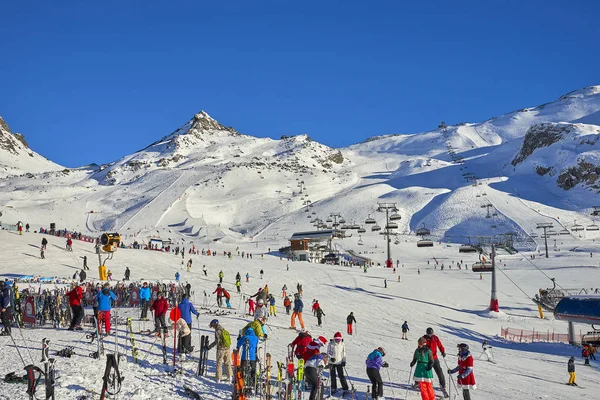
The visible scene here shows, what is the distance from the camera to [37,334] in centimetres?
1349

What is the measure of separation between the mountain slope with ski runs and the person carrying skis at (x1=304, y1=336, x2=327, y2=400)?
1.11 m

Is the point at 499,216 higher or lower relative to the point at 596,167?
lower

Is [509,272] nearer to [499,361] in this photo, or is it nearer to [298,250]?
[298,250]

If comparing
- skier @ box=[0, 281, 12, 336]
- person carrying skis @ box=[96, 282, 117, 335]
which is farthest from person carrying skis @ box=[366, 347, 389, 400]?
skier @ box=[0, 281, 12, 336]

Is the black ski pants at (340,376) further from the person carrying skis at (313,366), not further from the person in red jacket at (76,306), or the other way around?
the person in red jacket at (76,306)

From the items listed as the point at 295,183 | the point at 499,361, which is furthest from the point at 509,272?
the point at 295,183

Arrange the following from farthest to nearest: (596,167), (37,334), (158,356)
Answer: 1. (596,167)
2. (37,334)
3. (158,356)

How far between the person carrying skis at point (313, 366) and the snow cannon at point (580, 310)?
68.1ft

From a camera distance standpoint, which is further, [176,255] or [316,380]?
[176,255]

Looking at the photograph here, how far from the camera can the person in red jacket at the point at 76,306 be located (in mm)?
13328

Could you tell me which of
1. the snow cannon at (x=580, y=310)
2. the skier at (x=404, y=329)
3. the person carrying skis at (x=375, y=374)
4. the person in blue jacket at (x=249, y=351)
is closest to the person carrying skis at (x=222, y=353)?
the person in blue jacket at (x=249, y=351)

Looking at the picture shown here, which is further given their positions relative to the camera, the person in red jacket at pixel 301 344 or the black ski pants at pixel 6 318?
the black ski pants at pixel 6 318

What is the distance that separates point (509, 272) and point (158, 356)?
145ft

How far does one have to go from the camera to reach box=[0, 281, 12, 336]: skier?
1292 centimetres
